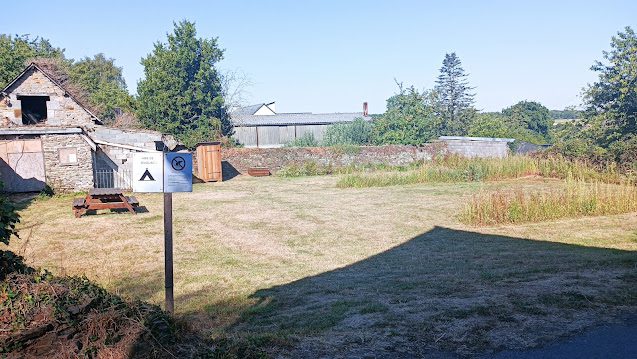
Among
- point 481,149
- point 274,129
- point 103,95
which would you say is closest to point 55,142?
point 103,95

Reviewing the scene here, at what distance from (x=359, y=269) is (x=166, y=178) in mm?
4340

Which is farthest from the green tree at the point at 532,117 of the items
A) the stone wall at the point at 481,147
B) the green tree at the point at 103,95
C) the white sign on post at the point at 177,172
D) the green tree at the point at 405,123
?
the white sign on post at the point at 177,172

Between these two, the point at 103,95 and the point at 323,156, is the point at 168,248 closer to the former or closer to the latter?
the point at 323,156

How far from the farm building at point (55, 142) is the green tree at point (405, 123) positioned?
15.8 meters

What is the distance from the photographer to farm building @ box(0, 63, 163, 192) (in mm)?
19625

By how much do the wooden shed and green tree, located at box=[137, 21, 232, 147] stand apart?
5424mm

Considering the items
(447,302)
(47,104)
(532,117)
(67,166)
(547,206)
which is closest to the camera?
(447,302)

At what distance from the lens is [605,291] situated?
20.2ft

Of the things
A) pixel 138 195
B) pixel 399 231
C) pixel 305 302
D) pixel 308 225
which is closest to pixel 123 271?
pixel 305 302

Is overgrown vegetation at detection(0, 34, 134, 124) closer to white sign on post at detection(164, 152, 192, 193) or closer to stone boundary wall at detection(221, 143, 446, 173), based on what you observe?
stone boundary wall at detection(221, 143, 446, 173)

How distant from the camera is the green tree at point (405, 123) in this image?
110 ft

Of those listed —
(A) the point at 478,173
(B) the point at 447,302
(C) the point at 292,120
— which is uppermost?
(C) the point at 292,120

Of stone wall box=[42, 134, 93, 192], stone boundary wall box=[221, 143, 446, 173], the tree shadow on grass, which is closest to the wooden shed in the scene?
stone boundary wall box=[221, 143, 446, 173]

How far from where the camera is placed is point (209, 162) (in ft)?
84.0
